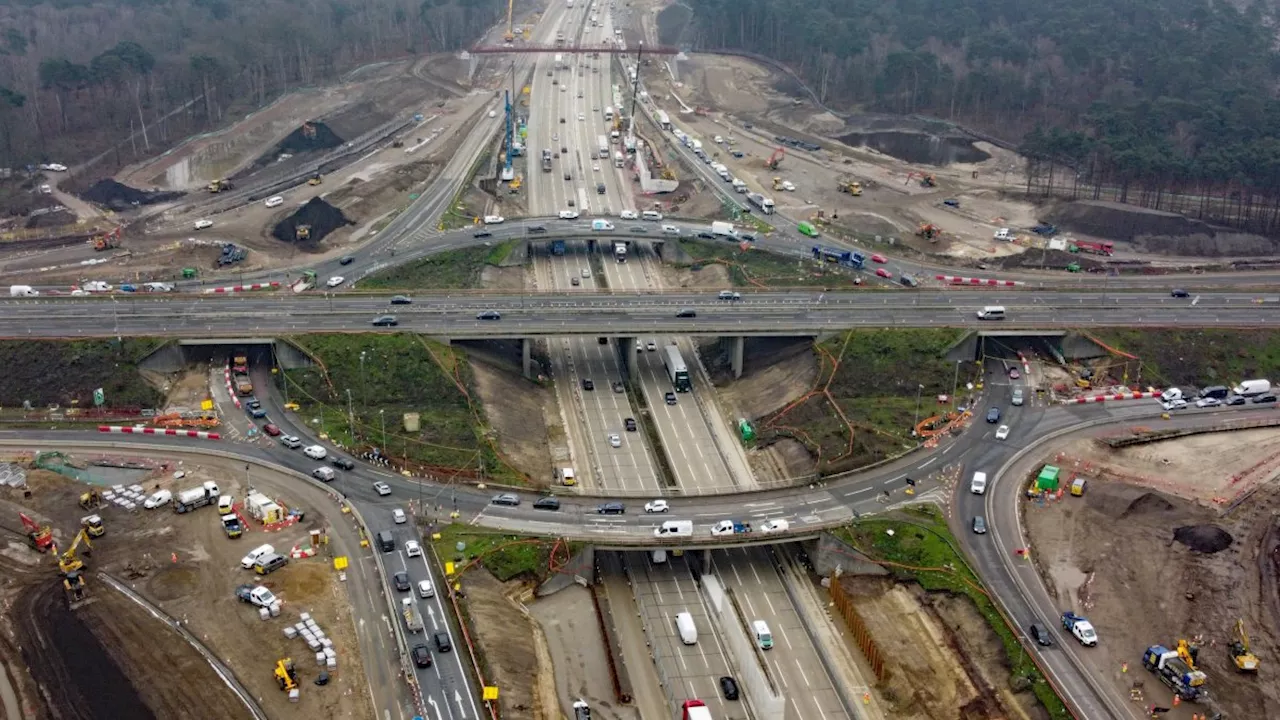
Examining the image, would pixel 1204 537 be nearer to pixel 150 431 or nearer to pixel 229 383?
pixel 229 383

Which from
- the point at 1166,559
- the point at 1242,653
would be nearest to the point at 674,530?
the point at 1166,559

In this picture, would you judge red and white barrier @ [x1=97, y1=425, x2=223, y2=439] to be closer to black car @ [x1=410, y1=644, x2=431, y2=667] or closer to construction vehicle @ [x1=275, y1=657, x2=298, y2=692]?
construction vehicle @ [x1=275, y1=657, x2=298, y2=692]

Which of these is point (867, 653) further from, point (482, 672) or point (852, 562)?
point (482, 672)

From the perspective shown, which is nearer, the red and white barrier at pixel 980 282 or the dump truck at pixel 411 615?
the dump truck at pixel 411 615

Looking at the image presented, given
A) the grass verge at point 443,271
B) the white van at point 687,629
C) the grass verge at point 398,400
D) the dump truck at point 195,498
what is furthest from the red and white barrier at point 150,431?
the white van at point 687,629

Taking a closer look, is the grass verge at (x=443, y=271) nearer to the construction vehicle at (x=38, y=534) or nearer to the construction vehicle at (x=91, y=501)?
the construction vehicle at (x=91, y=501)

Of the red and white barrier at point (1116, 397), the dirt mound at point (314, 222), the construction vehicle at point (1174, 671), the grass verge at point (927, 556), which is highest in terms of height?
the dirt mound at point (314, 222)
